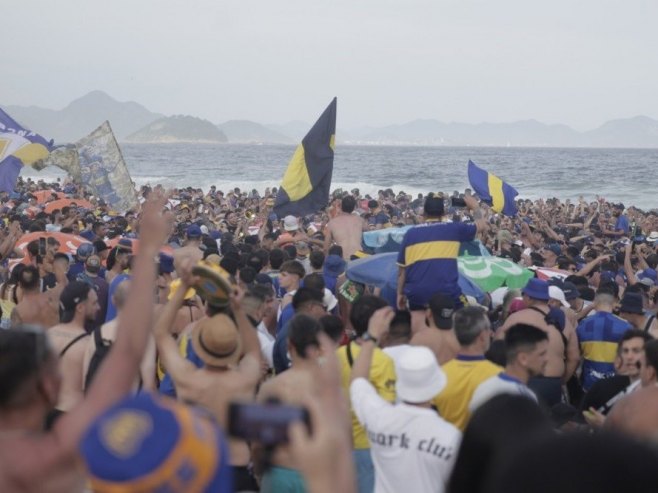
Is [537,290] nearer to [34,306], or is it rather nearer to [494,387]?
[494,387]

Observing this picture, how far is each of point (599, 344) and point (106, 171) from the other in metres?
11.3

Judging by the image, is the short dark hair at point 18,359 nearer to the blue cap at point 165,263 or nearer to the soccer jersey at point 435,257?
the soccer jersey at point 435,257

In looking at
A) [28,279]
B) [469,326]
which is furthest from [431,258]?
[28,279]

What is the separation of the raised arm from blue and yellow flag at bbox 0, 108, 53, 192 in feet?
34.5

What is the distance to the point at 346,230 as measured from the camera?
9.96 meters

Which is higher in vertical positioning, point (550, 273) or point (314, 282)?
Result: point (314, 282)

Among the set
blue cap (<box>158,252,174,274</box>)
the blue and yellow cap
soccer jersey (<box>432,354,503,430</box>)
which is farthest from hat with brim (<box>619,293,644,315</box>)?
the blue and yellow cap

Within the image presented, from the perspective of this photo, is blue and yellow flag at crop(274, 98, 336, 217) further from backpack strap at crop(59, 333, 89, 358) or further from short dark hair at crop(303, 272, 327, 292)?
backpack strap at crop(59, 333, 89, 358)

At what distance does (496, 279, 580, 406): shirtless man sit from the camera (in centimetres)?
612

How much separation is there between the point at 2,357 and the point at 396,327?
3308 millimetres

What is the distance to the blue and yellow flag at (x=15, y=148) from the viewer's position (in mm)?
12664

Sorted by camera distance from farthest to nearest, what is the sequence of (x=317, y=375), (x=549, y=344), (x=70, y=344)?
(x=549, y=344), (x=70, y=344), (x=317, y=375)

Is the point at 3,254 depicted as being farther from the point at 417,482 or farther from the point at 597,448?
the point at 597,448

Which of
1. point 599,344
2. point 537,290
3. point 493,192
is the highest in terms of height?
point 493,192
